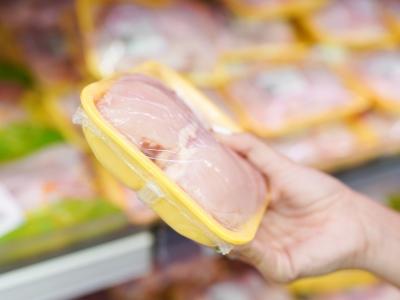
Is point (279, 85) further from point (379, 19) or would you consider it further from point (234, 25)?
point (379, 19)

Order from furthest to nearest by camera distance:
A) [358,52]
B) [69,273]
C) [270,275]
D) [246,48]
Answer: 1. [358,52]
2. [246,48]
3. [69,273]
4. [270,275]

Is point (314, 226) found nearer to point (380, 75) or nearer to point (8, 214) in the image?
point (8, 214)

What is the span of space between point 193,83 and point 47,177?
1.20 ft

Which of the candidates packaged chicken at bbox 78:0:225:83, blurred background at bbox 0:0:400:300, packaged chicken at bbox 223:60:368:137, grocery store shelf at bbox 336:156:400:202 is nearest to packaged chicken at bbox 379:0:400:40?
blurred background at bbox 0:0:400:300

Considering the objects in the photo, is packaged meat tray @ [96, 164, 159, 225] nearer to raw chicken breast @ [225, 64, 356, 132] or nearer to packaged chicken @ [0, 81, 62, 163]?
packaged chicken @ [0, 81, 62, 163]

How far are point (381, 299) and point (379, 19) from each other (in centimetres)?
67

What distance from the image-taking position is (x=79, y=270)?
53.6 inches

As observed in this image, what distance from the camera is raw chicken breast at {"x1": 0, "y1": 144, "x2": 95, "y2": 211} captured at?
1.41m

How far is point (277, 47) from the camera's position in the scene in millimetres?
1744

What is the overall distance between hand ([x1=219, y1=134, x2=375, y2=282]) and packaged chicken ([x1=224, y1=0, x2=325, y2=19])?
584 millimetres

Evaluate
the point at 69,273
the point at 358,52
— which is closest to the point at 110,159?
the point at 69,273

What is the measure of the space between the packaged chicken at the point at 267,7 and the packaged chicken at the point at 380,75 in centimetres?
19

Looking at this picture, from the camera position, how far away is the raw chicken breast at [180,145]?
0.98 m

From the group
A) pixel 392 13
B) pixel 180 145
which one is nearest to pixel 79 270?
pixel 180 145
